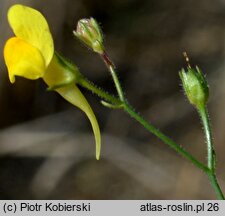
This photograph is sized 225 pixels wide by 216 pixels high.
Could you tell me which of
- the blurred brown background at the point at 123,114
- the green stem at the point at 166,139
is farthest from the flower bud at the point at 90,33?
the blurred brown background at the point at 123,114

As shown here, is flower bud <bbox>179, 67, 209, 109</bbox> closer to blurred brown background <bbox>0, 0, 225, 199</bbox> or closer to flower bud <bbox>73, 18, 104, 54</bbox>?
flower bud <bbox>73, 18, 104, 54</bbox>

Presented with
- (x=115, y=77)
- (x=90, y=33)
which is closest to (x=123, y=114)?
(x=90, y=33)

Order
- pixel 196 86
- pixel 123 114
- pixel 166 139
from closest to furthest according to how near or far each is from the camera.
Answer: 1. pixel 166 139
2. pixel 196 86
3. pixel 123 114

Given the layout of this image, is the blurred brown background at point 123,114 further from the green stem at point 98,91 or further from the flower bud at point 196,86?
the green stem at point 98,91

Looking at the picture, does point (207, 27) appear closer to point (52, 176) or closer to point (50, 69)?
point (52, 176)

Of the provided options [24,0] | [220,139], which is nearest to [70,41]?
[24,0]

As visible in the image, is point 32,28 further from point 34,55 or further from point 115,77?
Answer: point 115,77
